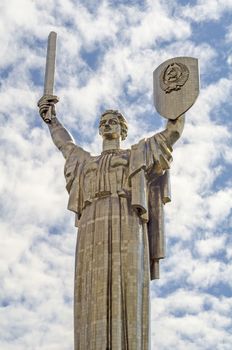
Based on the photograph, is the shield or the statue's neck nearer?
the shield

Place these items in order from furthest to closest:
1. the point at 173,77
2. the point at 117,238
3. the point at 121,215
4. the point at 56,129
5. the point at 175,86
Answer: the point at 56,129 < the point at 173,77 < the point at 175,86 < the point at 121,215 < the point at 117,238

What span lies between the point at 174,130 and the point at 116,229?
7.67 ft

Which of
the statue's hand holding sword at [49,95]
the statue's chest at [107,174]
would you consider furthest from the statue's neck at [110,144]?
the statue's hand holding sword at [49,95]

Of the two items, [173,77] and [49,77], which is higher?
[49,77]

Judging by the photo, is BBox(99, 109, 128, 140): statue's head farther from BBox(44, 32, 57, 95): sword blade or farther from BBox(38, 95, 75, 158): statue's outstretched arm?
BBox(44, 32, 57, 95): sword blade

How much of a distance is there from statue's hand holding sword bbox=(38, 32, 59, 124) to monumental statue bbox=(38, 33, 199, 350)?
0.61 meters

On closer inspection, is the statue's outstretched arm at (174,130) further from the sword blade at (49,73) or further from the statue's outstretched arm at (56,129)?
the sword blade at (49,73)

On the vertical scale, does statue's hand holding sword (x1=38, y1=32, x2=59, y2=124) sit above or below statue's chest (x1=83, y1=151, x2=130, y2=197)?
above

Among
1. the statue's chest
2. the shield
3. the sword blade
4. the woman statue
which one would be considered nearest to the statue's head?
the woman statue

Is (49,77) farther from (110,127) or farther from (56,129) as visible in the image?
(110,127)

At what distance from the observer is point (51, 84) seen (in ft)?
58.6

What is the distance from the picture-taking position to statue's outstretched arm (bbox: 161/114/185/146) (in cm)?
1603

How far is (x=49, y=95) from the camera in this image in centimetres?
1777

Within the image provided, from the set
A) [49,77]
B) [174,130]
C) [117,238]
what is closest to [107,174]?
[117,238]
